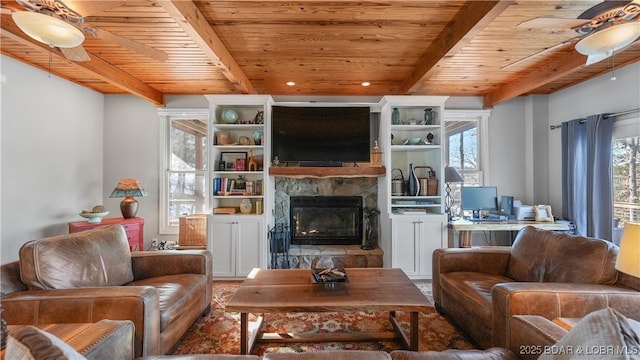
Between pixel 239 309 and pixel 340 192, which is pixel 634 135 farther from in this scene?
pixel 239 309

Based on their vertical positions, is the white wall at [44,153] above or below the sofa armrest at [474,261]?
above

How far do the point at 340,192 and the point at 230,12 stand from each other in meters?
2.73

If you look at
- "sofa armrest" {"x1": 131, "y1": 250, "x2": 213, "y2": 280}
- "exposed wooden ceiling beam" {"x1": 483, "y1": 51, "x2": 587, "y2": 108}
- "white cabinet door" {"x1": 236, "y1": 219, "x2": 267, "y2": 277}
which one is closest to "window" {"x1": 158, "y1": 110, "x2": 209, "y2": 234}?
"white cabinet door" {"x1": 236, "y1": 219, "x2": 267, "y2": 277}

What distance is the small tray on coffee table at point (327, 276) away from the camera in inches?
85.8

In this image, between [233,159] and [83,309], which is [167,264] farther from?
[233,159]

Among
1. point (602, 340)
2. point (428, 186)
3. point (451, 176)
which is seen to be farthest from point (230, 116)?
point (602, 340)

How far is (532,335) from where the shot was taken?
135 centimetres

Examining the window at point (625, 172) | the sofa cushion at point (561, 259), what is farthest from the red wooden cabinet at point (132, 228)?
the window at point (625, 172)

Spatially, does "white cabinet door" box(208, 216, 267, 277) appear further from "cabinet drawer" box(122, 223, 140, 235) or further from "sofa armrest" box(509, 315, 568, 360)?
"sofa armrest" box(509, 315, 568, 360)

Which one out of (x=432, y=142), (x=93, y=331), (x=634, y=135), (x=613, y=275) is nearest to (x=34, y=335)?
(x=93, y=331)

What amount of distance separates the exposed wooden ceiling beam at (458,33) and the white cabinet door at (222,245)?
9.59 feet

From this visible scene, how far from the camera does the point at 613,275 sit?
6.26 ft

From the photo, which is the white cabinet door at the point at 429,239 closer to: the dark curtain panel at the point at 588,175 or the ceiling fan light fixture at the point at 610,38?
the dark curtain panel at the point at 588,175

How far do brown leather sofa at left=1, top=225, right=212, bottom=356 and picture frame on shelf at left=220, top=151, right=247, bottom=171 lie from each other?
65.9 inches
